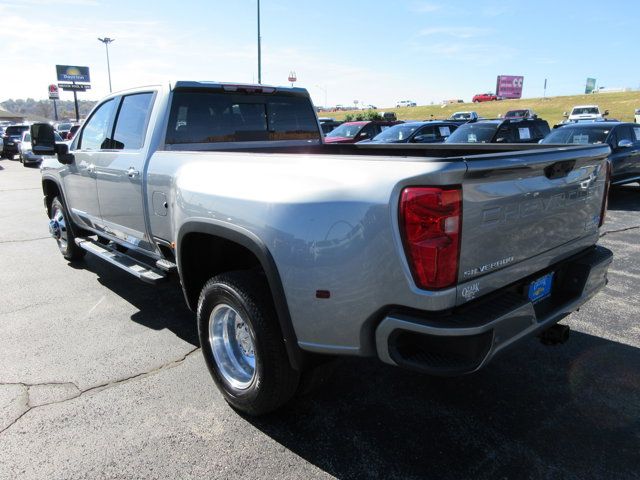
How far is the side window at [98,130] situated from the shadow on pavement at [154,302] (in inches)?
59.5

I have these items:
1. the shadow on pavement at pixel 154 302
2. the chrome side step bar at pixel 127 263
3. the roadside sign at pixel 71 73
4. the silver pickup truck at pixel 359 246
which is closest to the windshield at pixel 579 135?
the silver pickup truck at pixel 359 246

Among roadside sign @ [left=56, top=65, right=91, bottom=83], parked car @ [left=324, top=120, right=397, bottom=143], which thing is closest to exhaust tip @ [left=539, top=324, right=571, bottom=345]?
parked car @ [left=324, top=120, right=397, bottom=143]

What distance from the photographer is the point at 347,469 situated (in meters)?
2.43

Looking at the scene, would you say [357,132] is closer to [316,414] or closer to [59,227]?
[59,227]

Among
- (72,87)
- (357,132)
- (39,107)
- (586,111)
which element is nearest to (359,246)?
(357,132)

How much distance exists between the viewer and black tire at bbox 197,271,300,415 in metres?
2.55

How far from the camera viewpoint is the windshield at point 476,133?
11.8 m

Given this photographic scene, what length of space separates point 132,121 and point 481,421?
358 centimetres

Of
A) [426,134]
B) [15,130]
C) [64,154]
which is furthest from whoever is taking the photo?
[15,130]

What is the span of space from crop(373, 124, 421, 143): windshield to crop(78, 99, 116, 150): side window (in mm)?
9564

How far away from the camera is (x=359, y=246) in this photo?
2062 millimetres

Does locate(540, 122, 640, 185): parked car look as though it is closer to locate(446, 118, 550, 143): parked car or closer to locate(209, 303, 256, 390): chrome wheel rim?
locate(446, 118, 550, 143): parked car

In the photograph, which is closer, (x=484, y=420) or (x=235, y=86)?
(x=484, y=420)

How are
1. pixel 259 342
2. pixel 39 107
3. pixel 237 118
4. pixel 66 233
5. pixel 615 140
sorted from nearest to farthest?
pixel 259 342, pixel 237 118, pixel 66 233, pixel 615 140, pixel 39 107
